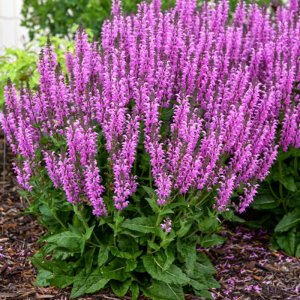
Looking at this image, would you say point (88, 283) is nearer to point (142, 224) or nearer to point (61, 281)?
point (61, 281)

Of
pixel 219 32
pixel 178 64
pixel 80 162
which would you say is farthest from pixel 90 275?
pixel 219 32

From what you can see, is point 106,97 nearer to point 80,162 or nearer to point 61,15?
point 80,162

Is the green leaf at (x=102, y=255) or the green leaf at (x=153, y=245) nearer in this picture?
the green leaf at (x=153, y=245)

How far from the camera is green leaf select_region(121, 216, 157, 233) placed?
4.20 metres

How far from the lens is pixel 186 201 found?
4.26 m

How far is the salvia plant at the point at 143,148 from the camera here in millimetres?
4059

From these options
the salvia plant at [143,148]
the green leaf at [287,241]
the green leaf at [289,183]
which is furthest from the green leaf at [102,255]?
the green leaf at [287,241]

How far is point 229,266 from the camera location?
523 centimetres

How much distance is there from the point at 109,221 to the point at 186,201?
1.86ft

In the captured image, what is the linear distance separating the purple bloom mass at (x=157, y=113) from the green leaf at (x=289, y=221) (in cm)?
71

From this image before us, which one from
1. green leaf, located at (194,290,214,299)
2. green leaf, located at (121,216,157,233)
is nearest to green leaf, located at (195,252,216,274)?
green leaf, located at (194,290,214,299)

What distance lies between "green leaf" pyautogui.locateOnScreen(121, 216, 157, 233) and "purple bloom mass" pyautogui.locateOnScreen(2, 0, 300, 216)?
16cm

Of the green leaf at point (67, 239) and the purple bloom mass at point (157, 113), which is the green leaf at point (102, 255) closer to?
the green leaf at point (67, 239)

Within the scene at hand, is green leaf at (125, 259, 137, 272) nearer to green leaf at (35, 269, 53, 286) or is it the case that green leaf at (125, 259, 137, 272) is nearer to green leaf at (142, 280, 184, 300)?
green leaf at (142, 280, 184, 300)
